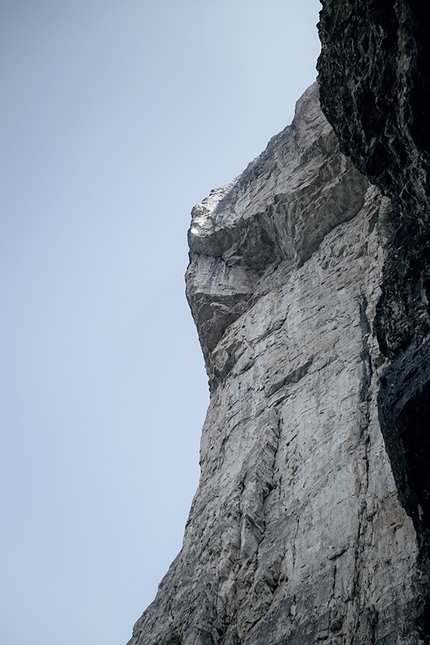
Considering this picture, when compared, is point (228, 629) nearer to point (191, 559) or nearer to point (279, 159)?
point (191, 559)

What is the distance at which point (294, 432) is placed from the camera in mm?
21812

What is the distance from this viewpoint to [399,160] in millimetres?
13602

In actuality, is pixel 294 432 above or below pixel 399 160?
below

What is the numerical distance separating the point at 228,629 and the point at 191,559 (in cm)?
434

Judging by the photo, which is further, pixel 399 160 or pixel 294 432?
pixel 294 432

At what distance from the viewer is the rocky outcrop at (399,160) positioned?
12102mm

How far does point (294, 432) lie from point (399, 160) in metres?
10.7

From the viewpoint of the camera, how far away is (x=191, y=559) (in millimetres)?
21422

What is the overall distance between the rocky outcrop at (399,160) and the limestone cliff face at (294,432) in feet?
8.74

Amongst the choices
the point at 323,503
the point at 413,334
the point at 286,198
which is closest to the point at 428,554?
the point at 413,334

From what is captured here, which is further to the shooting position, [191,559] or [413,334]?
[191,559]

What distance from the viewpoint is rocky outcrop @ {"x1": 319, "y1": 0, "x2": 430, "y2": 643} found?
1210 cm

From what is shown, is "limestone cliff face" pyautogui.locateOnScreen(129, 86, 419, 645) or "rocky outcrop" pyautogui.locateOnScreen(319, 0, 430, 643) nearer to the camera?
"rocky outcrop" pyautogui.locateOnScreen(319, 0, 430, 643)

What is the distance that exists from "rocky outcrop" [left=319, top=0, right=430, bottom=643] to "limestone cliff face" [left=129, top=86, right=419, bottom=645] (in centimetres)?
266
